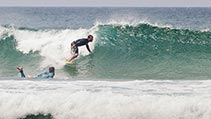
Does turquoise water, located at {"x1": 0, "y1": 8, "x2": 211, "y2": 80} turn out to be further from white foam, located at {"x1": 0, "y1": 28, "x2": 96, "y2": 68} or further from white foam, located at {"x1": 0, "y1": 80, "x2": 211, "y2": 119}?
white foam, located at {"x1": 0, "y1": 80, "x2": 211, "y2": 119}

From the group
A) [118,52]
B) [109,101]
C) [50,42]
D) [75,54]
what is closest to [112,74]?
[75,54]

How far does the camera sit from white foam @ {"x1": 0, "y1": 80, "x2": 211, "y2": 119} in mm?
9039

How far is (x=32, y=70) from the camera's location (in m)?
15.6

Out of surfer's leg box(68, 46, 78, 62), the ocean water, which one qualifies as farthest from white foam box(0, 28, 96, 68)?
surfer's leg box(68, 46, 78, 62)

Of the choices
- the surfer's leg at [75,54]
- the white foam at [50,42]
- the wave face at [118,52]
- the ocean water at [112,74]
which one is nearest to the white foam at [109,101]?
the ocean water at [112,74]

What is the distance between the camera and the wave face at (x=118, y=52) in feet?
48.5

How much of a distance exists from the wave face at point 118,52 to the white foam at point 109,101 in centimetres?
346

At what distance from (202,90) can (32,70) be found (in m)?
6.88

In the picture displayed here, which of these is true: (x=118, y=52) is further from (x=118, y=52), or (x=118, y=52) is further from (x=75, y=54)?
Answer: (x=75, y=54)

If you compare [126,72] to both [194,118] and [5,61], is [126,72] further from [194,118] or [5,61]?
[194,118]

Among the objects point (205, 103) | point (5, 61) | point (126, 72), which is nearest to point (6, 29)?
point (5, 61)

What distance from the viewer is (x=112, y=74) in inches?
579

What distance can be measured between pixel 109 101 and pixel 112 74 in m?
5.26

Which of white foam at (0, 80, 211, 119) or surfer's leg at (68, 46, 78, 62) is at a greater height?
surfer's leg at (68, 46, 78, 62)
